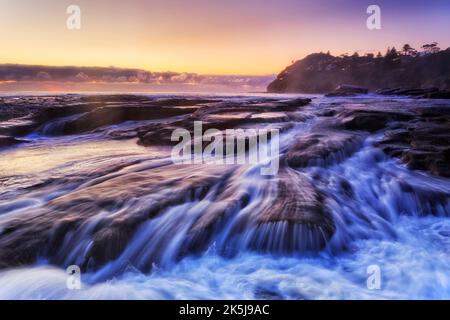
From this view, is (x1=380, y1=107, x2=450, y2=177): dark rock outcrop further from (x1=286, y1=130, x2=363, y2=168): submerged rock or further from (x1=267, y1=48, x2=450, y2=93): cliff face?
(x1=267, y1=48, x2=450, y2=93): cliff face

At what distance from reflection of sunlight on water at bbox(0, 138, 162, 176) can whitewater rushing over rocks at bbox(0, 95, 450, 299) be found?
110 millimetres

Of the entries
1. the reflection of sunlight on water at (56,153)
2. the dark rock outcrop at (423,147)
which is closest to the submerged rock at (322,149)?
the dark rock outcrop at (423,147)

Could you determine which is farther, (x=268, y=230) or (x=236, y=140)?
(x=236, y=140)

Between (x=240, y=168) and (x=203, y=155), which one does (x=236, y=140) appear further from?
(x=240, y=168)

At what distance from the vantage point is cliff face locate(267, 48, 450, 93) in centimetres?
6850

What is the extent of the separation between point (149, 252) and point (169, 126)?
23.9 ft

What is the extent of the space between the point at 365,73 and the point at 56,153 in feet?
283

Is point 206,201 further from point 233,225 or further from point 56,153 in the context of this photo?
point 56,153

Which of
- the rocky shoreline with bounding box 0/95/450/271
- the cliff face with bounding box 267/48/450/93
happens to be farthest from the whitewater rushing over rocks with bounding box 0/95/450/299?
the cliff face with bounding box 267/48/450/93

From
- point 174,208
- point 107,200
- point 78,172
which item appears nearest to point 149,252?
point 174,208

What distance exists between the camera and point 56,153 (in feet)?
29.7
